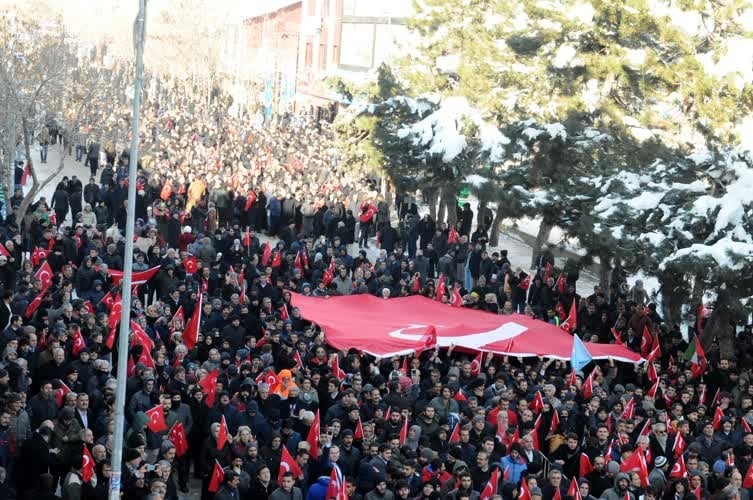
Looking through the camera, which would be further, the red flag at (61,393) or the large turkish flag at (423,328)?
the large turkish flag at (423,328)

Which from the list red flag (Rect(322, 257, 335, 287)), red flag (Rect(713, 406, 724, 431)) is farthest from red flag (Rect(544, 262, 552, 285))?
red flag (Rect(713, 406, 724, 431))

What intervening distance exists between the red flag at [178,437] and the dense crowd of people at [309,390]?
30 millimetres

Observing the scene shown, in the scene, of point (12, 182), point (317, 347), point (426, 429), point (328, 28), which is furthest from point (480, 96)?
point (328, 28)

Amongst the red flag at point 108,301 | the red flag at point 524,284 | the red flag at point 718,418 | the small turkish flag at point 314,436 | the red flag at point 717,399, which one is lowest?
the red flag at point 717,399

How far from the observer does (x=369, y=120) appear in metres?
33.6

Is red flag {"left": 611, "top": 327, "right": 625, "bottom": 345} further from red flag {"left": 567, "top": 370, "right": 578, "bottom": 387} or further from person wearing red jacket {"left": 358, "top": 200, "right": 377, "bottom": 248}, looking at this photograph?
person wearing red jacket {"left": 358, "top": 200, "right": 377, "bottom": 248}

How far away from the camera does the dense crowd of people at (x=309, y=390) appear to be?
12484mm

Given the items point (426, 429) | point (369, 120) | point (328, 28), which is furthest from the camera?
point (328, 28)

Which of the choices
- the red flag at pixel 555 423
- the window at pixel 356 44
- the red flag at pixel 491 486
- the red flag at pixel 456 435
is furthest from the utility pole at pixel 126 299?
the window at pixel 356 44

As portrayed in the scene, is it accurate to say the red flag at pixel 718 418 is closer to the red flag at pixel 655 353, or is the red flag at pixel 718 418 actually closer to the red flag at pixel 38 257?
the red flag at pixel 655 353

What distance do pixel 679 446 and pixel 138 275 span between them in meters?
9.39

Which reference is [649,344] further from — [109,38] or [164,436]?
[109,38]

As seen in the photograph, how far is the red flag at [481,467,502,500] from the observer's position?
41.3ft

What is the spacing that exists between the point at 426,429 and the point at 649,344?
7.14 m
